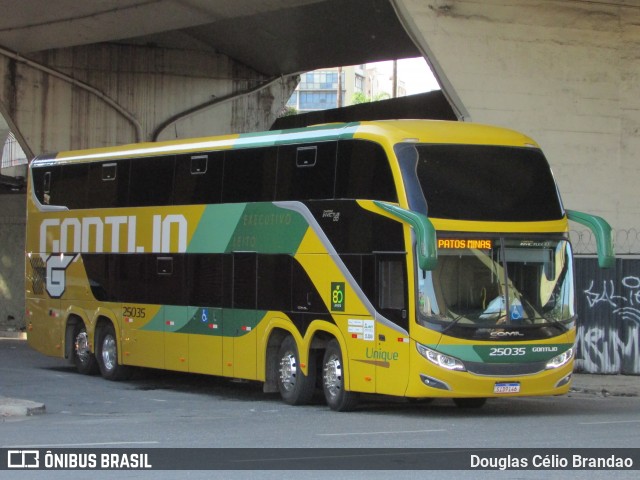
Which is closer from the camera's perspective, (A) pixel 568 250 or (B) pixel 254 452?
(B) pixel 254 452

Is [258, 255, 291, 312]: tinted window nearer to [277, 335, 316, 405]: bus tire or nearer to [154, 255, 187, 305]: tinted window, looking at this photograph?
[277, 335, 316, 405]: bus tire

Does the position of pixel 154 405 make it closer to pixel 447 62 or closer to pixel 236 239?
pixel 236 239

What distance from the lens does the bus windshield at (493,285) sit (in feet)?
50.9

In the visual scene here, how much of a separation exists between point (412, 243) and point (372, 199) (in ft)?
3.45

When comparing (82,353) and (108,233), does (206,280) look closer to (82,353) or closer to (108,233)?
(108,233)

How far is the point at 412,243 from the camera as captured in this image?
1552 centimetres

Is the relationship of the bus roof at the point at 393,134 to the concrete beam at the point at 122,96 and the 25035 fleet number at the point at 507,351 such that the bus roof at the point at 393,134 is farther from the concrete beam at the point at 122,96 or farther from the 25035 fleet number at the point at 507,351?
the concrete beam at the point at 122,96

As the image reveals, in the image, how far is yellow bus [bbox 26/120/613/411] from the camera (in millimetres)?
15609

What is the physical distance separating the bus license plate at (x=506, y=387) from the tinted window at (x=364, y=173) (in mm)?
2787

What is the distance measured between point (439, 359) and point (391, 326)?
855 mm

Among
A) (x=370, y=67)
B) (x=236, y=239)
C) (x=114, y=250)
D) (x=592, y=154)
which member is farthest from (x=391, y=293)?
(x=370, y=67)

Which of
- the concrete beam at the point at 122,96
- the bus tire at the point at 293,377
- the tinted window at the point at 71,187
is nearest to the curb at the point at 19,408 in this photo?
the bus tire at the point at 293,377

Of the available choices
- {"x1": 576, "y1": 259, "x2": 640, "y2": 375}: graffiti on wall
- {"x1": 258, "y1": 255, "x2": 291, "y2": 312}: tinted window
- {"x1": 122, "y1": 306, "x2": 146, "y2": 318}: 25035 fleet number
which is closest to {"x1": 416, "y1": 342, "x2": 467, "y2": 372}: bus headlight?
{"x1": 258, "y1": 255, "x2": 291, "y2": 312}: tinted window

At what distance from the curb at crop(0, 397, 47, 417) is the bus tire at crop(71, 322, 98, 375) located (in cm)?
650
